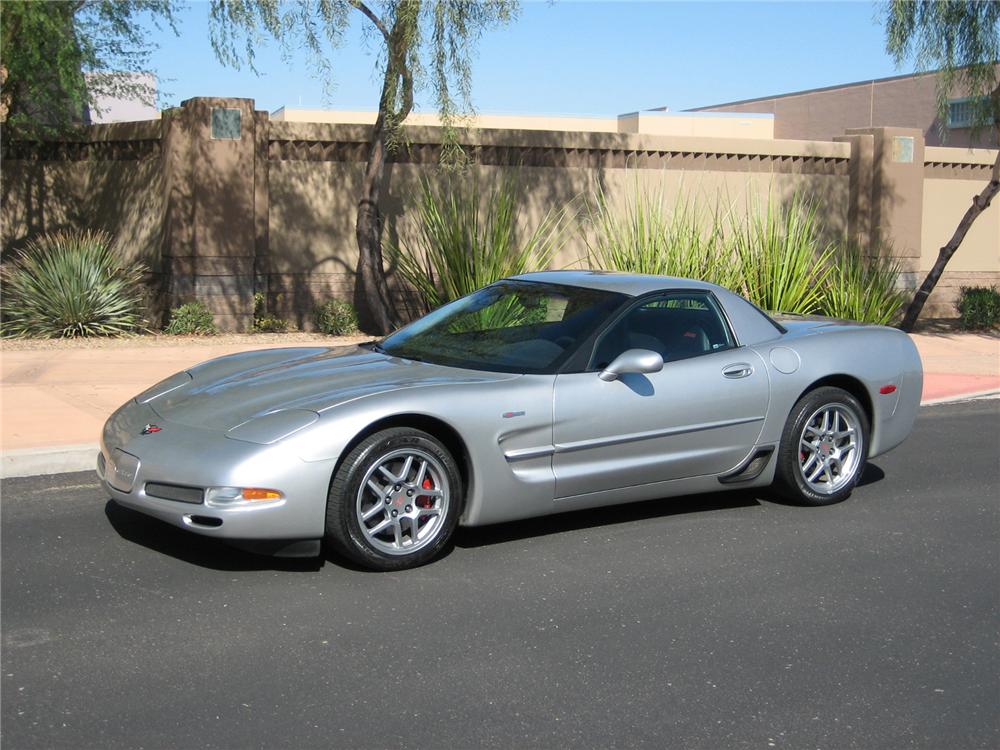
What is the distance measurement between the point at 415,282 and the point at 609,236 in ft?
8.54

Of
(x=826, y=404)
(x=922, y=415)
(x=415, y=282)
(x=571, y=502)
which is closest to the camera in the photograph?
(x=571, y=502)

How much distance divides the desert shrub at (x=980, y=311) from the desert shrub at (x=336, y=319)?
993 centimetres

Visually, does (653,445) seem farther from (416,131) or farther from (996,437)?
(416,131)

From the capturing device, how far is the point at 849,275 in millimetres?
16062

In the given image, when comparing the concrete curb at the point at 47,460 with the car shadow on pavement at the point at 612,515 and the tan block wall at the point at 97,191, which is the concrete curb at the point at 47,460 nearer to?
Answer: the car shadow on pavement at the point at 612,515

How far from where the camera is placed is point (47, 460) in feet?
26.4

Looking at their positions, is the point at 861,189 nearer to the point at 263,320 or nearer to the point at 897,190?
the point at 897,190

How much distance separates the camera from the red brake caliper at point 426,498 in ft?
19.5

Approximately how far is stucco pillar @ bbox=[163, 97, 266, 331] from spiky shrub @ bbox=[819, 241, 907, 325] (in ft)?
A: 25.2

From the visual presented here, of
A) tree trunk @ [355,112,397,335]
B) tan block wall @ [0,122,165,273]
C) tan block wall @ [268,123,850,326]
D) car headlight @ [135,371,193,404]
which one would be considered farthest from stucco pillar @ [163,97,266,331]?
car headlight @ [135,371,193,404]

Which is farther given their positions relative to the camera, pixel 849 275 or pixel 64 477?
pixel 849 275

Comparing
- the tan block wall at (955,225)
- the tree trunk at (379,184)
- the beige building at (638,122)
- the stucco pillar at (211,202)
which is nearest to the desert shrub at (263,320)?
the stucco pillar at (211,202)

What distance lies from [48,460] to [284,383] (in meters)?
2.63

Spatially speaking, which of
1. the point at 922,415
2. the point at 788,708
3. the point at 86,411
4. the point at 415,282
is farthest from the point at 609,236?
the point at 788,708
